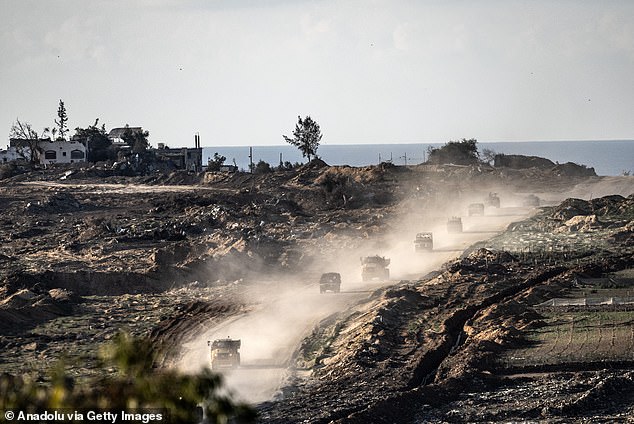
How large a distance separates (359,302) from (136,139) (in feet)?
315

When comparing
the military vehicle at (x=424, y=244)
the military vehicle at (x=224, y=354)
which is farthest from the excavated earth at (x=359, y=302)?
the military vehicle at (x=424, y=244)

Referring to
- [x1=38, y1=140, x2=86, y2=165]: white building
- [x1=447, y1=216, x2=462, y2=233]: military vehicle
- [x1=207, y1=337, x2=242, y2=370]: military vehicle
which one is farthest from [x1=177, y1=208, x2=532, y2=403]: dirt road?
[x1=38, y1=140, x2=86, y2=165]: white building

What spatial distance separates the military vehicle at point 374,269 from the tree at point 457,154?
7597cm

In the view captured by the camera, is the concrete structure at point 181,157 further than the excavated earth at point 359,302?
Yes

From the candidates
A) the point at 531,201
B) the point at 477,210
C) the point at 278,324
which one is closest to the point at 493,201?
the point at 531,201

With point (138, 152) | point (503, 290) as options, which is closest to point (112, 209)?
point (138, 152)

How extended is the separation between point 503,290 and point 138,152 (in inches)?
3544

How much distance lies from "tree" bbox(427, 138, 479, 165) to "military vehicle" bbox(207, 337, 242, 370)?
97.1m

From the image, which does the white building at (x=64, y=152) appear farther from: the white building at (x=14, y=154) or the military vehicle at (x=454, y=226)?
the military vehicle at (x=454, y=226)

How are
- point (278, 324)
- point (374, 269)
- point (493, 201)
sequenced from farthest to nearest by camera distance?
point (493, 201) < point (374, 269) < point (278, 324)

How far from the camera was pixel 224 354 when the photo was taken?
36.8 metres

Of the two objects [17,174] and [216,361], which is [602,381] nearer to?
[216,361]

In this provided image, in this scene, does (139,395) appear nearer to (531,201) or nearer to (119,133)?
(531,201)

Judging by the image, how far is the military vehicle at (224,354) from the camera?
36.8 meters
